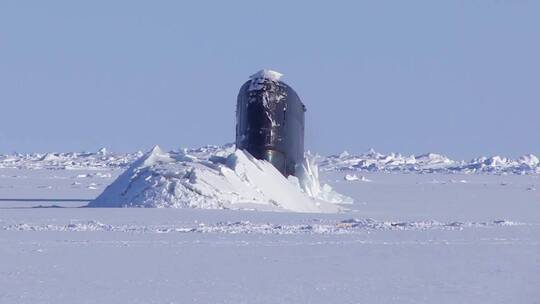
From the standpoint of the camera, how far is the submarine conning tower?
29.6 metres

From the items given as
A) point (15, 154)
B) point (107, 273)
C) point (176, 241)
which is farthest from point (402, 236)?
point (15, 154)

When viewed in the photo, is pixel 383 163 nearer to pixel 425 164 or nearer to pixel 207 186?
pixel 425 164

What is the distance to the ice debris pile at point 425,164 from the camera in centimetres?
11138

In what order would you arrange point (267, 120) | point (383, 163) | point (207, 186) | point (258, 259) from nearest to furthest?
point (258, 259) < point (207, 186) < point (267, 120) < point (383, 163)

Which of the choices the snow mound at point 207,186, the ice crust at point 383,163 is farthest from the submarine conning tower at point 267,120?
the ice crust at point 383,163

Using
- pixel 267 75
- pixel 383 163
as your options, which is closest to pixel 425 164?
pixel 383 163

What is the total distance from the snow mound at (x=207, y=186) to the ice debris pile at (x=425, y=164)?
265 ft

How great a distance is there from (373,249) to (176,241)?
8.36 feet

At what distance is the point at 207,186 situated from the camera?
2398 cm

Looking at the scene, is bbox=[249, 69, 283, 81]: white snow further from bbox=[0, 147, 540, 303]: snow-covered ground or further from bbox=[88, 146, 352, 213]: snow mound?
bbox=[0, 147, 540, 303]: snow-covered ground

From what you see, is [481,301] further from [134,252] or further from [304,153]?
[304,153]

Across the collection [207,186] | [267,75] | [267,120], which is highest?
[267,75]

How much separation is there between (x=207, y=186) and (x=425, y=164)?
104125mm

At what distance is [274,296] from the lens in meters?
10.3
